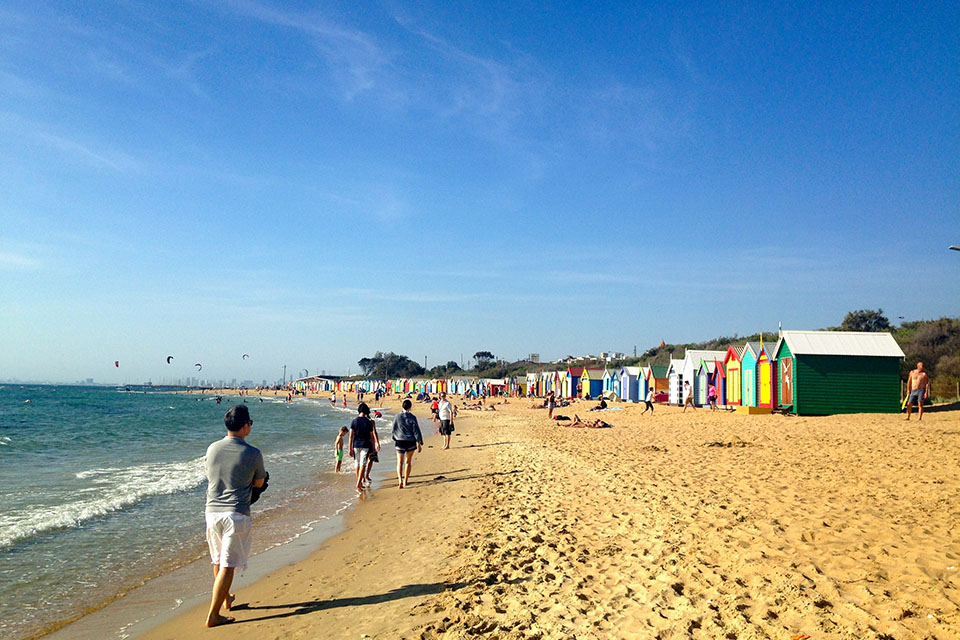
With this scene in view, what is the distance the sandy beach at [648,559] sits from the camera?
14.7 ft

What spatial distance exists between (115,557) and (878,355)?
26.1 meters

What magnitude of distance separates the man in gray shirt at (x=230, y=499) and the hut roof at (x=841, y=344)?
23.5 m

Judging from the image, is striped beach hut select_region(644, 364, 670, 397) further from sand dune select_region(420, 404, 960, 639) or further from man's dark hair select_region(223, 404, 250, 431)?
man's dark hair select_region(223, 404, 250, 431)

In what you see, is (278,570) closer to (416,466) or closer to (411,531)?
(411,531)

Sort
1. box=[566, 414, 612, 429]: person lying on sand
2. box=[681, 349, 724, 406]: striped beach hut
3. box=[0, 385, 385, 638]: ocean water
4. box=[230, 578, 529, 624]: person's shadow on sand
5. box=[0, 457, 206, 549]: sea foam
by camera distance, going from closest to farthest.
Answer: box=[230, 578, 529, 624]: person's shadow on sand
box=[0, 385, 385, 638]: ocean water
box=[0, 457, 206, 549]: sea foam
box=[566, 414, 612, 429]: person lying on sand
box=[681, 349, 724, 406]: striped beach hut

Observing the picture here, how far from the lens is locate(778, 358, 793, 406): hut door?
78.2 ft

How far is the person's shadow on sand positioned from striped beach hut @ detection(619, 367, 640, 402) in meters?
40.8

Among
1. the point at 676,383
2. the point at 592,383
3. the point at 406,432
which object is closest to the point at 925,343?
the point at 676,383

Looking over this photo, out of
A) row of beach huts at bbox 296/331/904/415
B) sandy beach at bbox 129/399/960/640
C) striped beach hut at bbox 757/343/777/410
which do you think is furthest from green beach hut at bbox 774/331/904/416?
sandy beach at bbox 129/399/960/640

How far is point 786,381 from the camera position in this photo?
955 inches

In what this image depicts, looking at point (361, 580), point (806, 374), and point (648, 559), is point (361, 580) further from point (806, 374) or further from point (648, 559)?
point (806, 374)

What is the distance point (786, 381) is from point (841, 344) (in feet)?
8.56

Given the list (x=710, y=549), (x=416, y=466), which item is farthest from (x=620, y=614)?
(x=416, y=466)

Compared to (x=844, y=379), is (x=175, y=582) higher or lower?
lower
